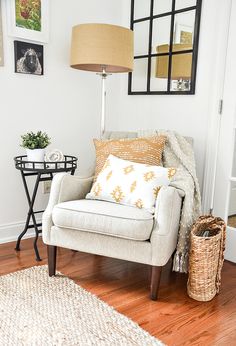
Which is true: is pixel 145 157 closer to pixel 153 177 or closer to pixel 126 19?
pixel 153 177

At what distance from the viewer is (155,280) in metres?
1.74

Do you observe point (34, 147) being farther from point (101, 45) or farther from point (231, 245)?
point (231, 245)

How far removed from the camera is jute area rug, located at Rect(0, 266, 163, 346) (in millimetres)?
1413

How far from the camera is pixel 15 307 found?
1.62 meters

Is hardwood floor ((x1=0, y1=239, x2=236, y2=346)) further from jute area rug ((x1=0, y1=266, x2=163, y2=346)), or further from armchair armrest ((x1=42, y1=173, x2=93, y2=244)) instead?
armchair armrest ((x1=42, y1=173, x2=93, y2=244))

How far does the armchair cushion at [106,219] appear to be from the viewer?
1669mm

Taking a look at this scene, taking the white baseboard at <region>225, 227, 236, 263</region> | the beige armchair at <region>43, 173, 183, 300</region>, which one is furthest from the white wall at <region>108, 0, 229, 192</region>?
the beige armchair at <region>43, 173, 183, 300</region>

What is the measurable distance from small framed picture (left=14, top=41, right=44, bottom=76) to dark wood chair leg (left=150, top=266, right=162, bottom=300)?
1649 millimetres

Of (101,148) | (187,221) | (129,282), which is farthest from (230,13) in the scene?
(129,282)

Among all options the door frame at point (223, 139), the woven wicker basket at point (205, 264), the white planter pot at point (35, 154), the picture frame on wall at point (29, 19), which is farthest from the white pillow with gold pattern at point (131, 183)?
the picture frame on wall at point (29, 19)

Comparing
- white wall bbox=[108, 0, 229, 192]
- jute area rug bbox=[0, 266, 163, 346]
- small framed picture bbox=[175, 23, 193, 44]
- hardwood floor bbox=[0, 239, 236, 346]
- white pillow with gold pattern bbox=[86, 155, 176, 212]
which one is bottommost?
hardwood floor bbox=[0, 239, 236, 346]

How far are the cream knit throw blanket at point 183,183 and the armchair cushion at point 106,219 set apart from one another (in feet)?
0.84

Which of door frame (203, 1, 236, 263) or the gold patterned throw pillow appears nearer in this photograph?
the gold patterned throw pillow

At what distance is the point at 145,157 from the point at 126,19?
1.46m
